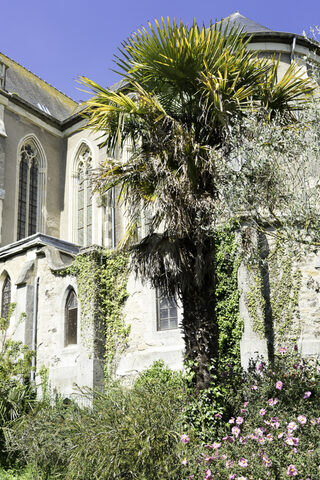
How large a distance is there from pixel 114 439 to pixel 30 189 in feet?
65.1

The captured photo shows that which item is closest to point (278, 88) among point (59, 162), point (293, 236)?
point (293, 236)

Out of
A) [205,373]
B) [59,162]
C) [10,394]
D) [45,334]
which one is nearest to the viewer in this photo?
[205,373]

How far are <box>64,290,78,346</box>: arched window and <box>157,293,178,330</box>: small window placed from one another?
2734 millimetres

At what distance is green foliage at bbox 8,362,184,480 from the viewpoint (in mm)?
6871

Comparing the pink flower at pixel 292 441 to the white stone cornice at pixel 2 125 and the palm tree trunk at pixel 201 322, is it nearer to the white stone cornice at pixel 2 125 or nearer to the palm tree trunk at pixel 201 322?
the palm tree trunk at pixel 201 322

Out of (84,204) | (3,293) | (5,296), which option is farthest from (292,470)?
(84,204)

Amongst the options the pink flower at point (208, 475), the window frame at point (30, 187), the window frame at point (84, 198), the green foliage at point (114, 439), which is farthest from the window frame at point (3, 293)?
the pink flower at point (208, 475)

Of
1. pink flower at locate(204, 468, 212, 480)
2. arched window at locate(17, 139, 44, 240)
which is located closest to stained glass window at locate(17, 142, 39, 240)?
arched window at locate(17, 139, 44, 240)

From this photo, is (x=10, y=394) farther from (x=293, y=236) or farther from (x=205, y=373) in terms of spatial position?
(x=293, y=236)

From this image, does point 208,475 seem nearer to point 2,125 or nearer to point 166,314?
point 166,314

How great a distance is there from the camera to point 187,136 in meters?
8.42

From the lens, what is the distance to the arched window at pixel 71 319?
14469 mm

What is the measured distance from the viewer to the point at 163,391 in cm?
882

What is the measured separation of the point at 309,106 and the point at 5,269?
12.5 meters
